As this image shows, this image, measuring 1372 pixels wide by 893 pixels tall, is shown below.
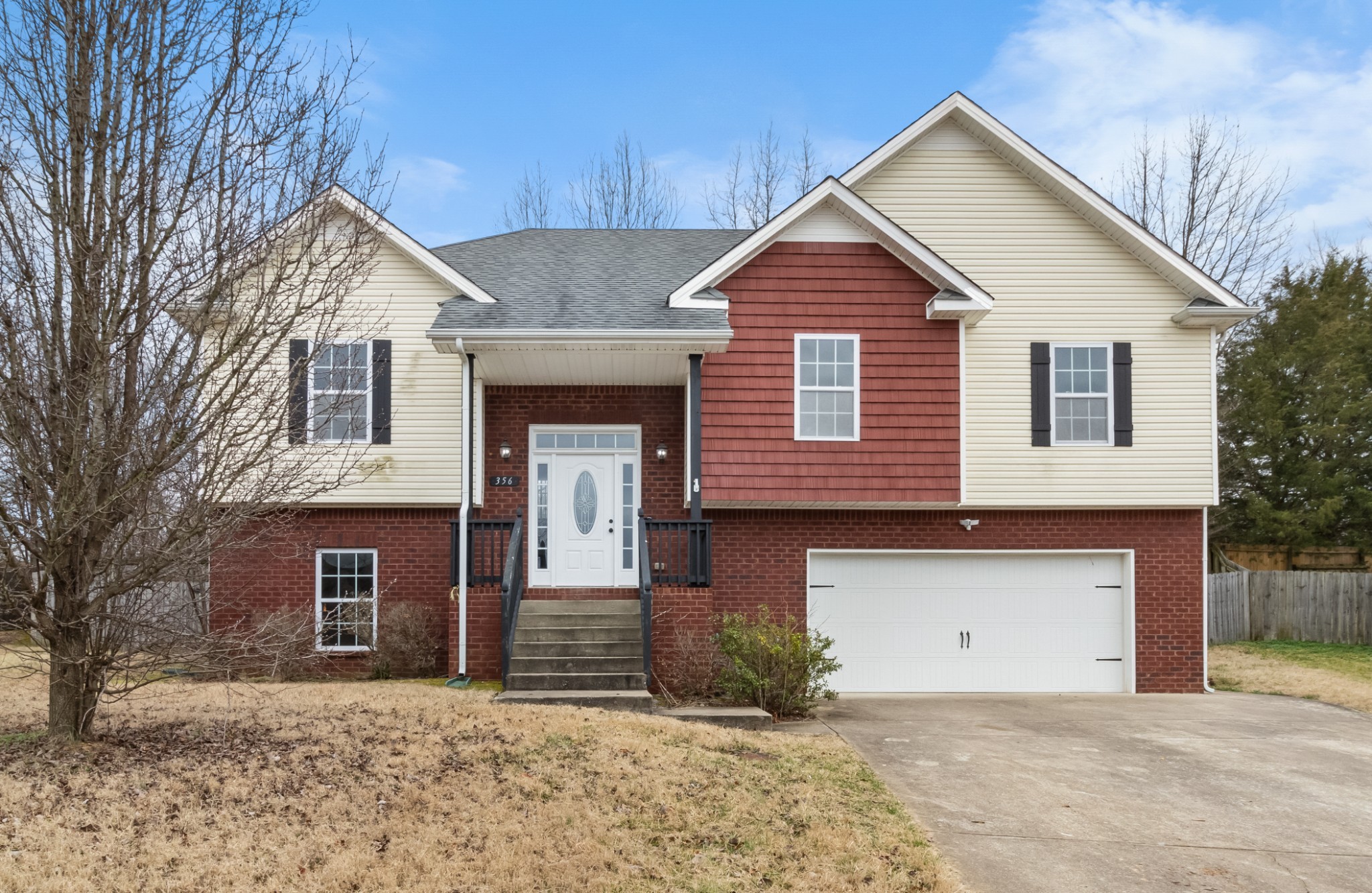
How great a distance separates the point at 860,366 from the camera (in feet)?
44.7

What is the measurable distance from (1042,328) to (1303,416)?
43.5 feet

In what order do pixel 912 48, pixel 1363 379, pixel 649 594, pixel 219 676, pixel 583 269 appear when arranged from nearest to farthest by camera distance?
1. pixel 649 594
2. pixel 219 676
3. pixel 583 269
4. pixel 912 48
5. pixel 1363 379

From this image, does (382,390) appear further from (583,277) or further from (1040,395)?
(1040,395)

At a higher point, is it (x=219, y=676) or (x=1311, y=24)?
(x=1311, y=24)

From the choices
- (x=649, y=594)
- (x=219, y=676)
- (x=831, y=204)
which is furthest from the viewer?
Result: (x=831, y=204)

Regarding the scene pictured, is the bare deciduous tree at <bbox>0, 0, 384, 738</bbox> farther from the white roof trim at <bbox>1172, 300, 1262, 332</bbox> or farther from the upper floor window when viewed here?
the white roof trim at <bbox>1172, 300, 1262, 332</bbox>

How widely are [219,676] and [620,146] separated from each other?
75.8ft

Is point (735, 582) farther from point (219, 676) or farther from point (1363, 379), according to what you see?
point (1363, 379)

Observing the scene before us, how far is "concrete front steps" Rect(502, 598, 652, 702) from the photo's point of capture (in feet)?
36.6

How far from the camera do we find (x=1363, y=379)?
2348 centimetres

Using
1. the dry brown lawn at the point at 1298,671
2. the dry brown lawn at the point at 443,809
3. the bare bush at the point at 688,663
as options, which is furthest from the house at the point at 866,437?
the dry brown lawn at the point at 443,809

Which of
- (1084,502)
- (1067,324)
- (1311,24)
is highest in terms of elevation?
(1311,24)

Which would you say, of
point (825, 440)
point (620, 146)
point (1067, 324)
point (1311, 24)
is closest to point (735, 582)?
point (825, 440)

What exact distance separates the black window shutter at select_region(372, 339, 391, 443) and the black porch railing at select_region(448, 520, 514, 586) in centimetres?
181
